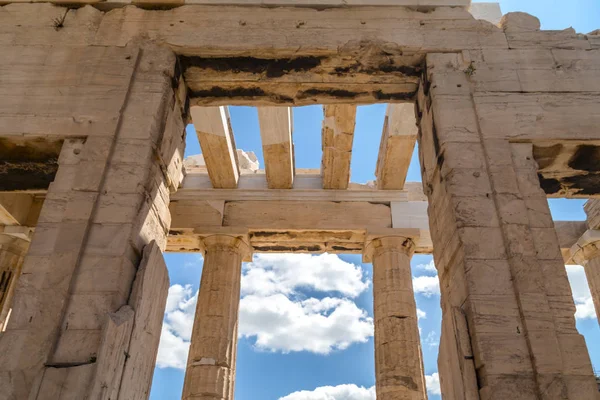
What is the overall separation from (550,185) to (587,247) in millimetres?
6987

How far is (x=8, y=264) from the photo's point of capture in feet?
31.8

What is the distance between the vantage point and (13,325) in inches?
153

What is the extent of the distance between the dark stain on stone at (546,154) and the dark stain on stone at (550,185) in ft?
1.60

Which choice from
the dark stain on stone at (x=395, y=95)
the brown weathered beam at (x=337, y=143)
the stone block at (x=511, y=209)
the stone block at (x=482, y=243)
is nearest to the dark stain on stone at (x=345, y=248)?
the brown weathered beam at (x=337, y=143)

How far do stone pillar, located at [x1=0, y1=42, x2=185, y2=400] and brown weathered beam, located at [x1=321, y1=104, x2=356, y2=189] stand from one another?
4.10 metres

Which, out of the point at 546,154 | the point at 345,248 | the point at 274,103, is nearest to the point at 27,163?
the point at 274,103

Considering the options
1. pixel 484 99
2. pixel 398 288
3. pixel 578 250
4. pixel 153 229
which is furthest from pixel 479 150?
pixel 578 250

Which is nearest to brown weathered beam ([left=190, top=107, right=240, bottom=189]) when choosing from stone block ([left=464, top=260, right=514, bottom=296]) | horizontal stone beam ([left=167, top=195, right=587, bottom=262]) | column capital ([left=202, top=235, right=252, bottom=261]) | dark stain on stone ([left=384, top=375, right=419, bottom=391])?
horizontal stone beam ([left=167, top=195, right=587, bottom=262])

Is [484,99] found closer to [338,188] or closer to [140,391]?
[140,391]

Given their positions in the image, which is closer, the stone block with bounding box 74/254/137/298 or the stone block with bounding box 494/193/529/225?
the stone block with bounding box 74/254/137/298

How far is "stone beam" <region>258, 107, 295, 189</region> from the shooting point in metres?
9.37

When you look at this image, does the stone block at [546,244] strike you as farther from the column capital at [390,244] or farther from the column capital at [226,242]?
the column capital at [226,242]

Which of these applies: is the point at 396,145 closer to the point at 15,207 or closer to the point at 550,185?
the point at 550,185

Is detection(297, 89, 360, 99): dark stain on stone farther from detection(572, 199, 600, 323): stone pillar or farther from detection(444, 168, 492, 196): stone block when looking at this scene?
detection(572, 199, 600, 323): stone pillar
